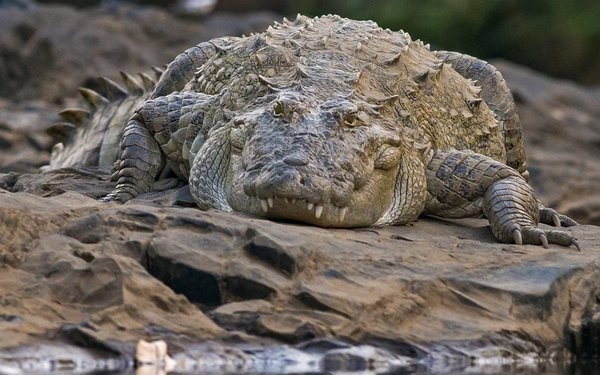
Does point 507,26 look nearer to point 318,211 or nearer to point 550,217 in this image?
point 550,217

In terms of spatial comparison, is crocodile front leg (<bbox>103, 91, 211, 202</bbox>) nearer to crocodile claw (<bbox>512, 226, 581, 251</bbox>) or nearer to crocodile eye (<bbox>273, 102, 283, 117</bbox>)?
crocodile eye (<bbox>273, 102, 283, 117</bbox>)

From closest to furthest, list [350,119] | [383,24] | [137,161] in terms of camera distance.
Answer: [350,119] < [137,161] < [383,24]

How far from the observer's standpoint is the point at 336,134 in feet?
26.6

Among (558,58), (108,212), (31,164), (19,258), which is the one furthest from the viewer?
(558,58)

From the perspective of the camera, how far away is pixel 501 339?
6828 mm

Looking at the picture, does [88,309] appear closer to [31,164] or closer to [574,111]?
[31,164]

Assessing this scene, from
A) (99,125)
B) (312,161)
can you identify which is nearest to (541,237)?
(312,161)

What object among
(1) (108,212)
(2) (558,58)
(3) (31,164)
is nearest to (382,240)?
(1) (108,212)

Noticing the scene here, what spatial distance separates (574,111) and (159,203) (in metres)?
13.5

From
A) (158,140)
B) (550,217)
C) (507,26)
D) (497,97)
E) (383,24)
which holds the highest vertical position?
(507,26)

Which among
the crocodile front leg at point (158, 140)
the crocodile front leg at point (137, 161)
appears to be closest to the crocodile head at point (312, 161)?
the crocodile front leg at point (158, 140)

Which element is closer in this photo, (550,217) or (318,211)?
(318,211)

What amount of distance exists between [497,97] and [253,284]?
4254mm

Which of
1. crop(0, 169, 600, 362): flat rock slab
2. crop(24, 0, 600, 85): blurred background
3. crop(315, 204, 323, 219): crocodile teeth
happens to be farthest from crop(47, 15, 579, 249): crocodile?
crop(24, 0, 600, 85): blurred background
